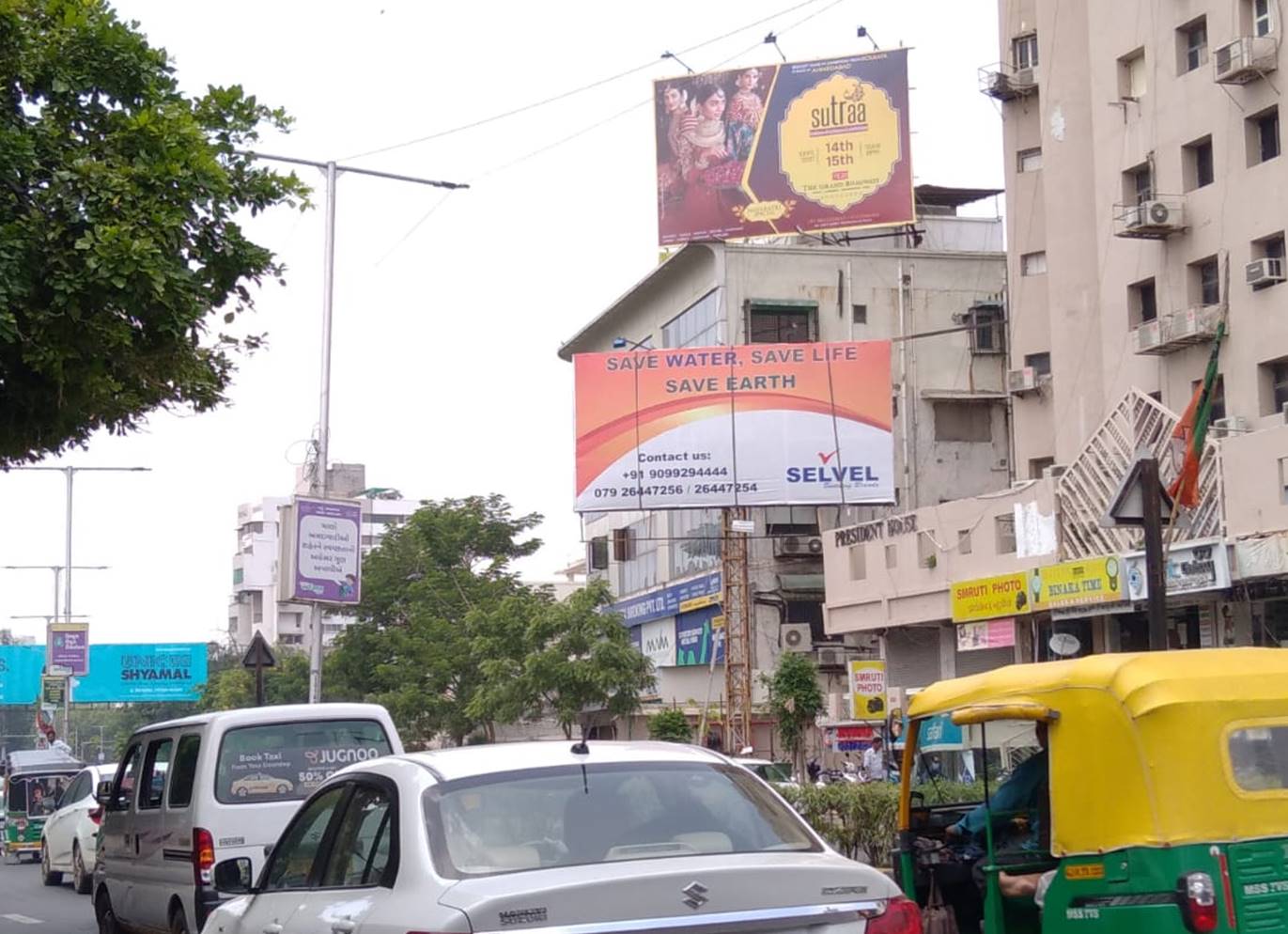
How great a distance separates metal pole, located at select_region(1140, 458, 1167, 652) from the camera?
531 inches

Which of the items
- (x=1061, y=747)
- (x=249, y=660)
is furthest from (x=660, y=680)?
(x=1061, y=747)

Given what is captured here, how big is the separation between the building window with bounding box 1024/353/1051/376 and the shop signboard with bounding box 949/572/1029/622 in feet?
22.9

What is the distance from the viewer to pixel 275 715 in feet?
42.7

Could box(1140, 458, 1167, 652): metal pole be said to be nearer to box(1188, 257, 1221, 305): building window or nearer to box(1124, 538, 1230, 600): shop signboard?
box(1124, 538, 1230, 600): shop signboard

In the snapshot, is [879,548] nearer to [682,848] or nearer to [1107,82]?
[1107,82]

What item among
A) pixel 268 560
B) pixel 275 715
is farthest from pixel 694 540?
pixel 268 560

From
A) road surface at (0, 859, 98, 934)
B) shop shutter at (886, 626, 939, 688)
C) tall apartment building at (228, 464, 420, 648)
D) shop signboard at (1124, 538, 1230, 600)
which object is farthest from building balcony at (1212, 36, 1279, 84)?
tall apartment building at (228, 464, 420, 648)

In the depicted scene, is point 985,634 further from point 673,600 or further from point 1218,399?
point 673,600

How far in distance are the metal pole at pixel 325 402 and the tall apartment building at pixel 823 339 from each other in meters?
22.1

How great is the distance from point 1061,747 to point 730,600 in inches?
1612

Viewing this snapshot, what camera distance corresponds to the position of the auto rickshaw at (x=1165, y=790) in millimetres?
7562

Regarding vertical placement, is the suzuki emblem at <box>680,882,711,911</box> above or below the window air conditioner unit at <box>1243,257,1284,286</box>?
below

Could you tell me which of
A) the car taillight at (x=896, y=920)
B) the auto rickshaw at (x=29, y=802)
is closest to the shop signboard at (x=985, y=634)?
the auto rickshaw at (x=29, y=802)

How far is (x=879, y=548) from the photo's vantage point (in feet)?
140
